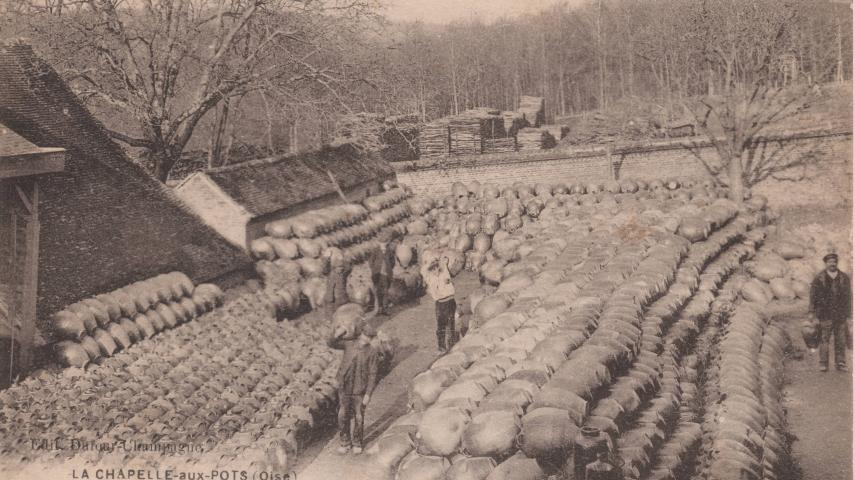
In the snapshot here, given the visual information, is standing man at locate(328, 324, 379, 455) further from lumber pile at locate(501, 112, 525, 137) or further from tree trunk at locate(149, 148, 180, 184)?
lumber pile at locate(501, 112, 525, 137)

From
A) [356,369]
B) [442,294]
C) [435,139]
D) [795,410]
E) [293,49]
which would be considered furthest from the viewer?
[435,139]

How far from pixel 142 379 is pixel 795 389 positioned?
898 cm

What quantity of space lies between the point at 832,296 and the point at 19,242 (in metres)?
11.7

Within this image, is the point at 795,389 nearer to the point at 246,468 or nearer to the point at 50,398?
the point at 246,468

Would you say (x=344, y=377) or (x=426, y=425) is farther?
(x=344, y=377)

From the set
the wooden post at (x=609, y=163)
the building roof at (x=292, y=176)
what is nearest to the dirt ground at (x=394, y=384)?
the building roof at (x=292, y=176)

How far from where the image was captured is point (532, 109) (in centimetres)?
3170

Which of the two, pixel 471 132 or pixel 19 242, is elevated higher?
pixel 471 132

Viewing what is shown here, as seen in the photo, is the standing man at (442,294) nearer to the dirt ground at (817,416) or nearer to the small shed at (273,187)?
the dirt ground at (817,416)

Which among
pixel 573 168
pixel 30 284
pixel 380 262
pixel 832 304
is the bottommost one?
pixel 832 304

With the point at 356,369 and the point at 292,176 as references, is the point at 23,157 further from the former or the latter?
the point at 292,176

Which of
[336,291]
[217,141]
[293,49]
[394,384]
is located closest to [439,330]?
[394,384]

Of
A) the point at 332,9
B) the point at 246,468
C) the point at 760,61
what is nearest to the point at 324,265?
the point at 332,9

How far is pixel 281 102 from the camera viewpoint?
19.9 m
